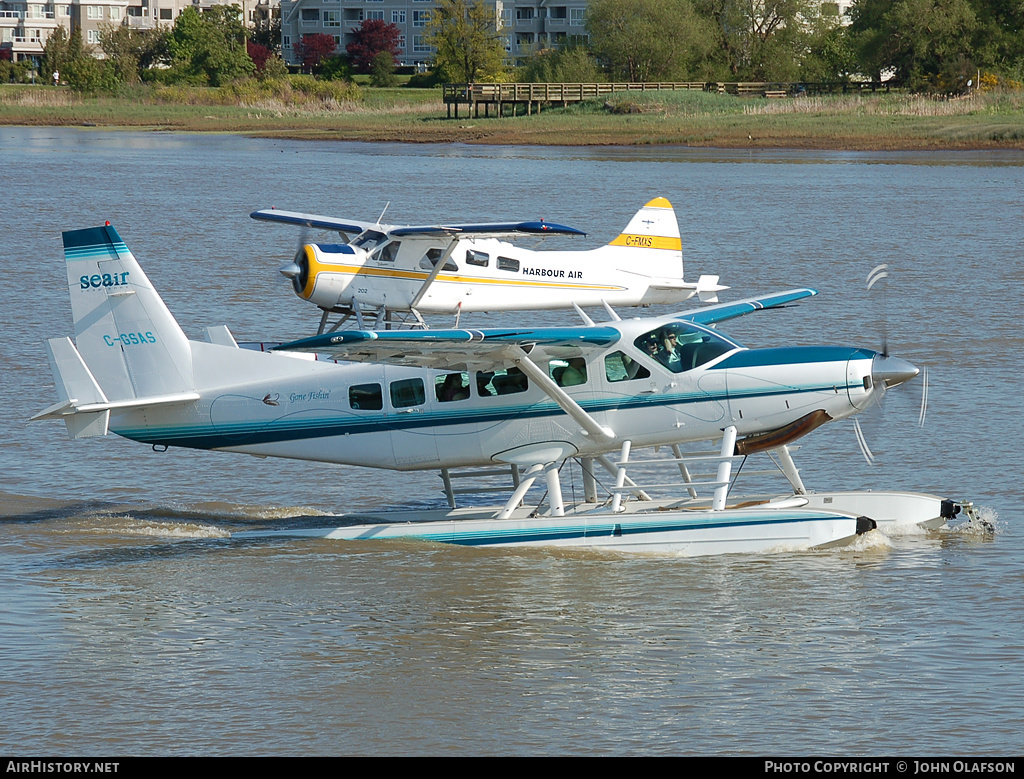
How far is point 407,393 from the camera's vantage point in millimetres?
11289

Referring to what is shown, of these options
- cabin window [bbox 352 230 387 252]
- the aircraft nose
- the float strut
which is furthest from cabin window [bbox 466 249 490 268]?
the aircraft nose

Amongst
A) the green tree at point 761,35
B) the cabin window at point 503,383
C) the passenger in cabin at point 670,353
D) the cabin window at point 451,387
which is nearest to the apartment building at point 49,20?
the green tree at point 761,35

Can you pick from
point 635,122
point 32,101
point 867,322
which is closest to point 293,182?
point 635,122

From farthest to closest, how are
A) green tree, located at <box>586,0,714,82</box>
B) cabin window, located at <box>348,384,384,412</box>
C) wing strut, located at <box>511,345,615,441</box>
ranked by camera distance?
1. green tree, located at <box>586,0,714,82</box>
2. cabin window, located at <box>348,384,384,412</box>
3. wing strut, located at <box>511,345,615,441</box>

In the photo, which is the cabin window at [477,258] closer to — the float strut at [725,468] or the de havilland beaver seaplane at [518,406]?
the de havilland beaver seaplane at [518,406]

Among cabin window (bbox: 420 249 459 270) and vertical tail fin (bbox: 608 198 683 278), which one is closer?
cabin window (bbox: 420 249 459 270)

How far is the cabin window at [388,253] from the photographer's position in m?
20.0

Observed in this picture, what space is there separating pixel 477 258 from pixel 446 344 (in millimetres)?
10640

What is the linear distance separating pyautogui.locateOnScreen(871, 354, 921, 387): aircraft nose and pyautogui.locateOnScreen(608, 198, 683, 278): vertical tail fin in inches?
455

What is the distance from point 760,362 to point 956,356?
905cm

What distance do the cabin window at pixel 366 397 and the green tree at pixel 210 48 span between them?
89.9 m

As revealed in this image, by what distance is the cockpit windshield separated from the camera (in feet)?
35.8

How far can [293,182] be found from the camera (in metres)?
48.5

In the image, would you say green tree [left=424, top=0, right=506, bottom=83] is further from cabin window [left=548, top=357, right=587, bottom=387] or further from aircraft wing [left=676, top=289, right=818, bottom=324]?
cabin window [left=548, top=357, right=587, bottom=387]
